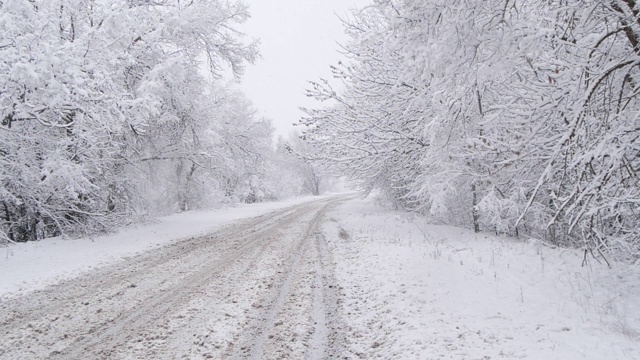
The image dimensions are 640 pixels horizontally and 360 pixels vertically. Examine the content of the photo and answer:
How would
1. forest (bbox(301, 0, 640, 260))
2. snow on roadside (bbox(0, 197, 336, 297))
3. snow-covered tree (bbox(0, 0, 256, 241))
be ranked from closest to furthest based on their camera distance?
forest (bbox(301, 0, 640, 260)), snow on roadside (bbox(0, 197, 336, 297)), snow-covered tree (bbox(0, 0, 256, 241))

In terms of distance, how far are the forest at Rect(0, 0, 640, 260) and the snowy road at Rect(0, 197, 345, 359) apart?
325 centimetres

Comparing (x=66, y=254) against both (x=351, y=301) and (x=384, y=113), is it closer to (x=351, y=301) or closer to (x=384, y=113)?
(x=351, y=301)

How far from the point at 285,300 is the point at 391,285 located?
181 cm

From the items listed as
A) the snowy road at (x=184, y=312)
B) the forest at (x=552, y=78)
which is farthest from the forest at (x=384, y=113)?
the snowy road at (x=184, y=312)

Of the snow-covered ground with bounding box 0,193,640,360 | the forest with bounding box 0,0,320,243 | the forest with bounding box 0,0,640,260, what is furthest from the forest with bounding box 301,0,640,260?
the forest with bounding box 0,0,320,243

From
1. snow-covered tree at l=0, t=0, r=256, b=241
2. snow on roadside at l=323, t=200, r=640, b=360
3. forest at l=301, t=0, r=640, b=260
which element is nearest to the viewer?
snow on roadside at l=323, t=200, r=640, b=360

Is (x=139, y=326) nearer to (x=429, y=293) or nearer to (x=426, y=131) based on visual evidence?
(x=429, y=293)

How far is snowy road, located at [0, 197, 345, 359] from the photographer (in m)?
4.62

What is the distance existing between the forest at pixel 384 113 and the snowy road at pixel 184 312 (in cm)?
325

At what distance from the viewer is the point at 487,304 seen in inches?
222

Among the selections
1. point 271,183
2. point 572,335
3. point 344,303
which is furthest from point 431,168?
point 271,183

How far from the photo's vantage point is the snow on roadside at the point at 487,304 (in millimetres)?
4355

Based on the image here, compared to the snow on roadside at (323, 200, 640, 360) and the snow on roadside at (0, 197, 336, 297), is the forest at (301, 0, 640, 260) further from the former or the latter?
the snow on roadside at (0, 197, 336, 297)

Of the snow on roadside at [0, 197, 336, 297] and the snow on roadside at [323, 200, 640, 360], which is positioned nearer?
Result: the snow on roadside at [323, 200, 640, 360]
